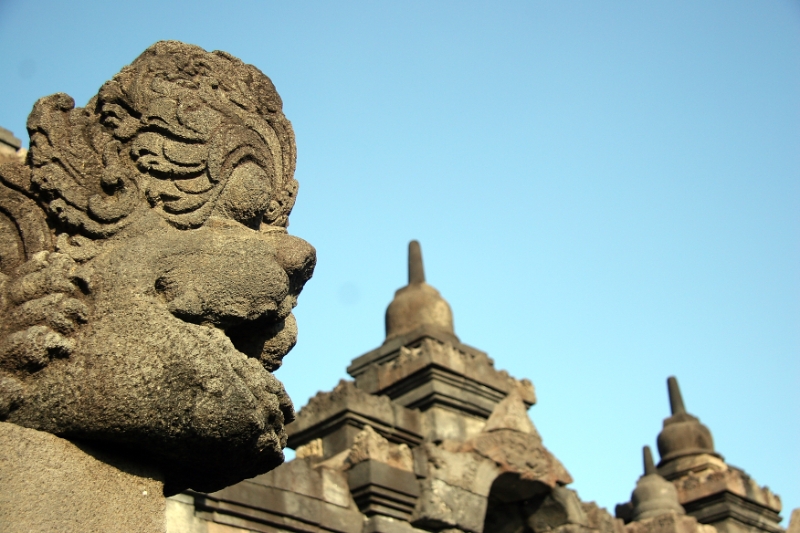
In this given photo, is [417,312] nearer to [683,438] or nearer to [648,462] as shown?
[648,462]

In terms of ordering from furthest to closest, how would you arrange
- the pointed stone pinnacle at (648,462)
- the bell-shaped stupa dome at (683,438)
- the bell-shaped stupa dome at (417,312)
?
the bell-shaped stupa dome at (683,438) → the pointed stone pinnacle at (648,462) → the bell-shaped stupa dome at (417,312)

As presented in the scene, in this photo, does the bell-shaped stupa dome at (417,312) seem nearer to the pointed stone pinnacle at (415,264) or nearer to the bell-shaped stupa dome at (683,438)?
the pointed stone pinnacle at (415,264)

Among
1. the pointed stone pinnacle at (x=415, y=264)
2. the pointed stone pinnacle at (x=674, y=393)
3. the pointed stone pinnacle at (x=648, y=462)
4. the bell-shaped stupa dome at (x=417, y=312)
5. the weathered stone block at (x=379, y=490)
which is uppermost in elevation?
the pointed stone pinnacle at (x=674, y=393)

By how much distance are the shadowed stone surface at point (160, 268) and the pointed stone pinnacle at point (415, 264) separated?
7.91 m

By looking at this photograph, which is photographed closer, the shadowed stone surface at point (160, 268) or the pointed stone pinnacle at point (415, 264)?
the shadowed stone surface at point (160, 268)

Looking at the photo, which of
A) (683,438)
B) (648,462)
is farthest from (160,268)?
(683,438)

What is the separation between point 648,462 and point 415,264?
4.11 metres

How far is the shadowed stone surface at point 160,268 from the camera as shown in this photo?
2184 mm

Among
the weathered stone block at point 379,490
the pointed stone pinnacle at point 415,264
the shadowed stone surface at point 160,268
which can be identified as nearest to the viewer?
the shadowed stone surface at point 160,268

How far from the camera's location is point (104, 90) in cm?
265

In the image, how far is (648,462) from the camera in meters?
12.5

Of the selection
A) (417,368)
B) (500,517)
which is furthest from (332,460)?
(500,517)

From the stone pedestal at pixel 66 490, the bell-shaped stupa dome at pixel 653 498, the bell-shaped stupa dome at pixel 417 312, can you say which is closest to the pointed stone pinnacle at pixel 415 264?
the bell-shaped stupa dome at pixel 417 312

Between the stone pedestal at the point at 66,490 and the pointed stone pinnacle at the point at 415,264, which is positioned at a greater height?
the pointed stone pinnacle at the point at 415,264
